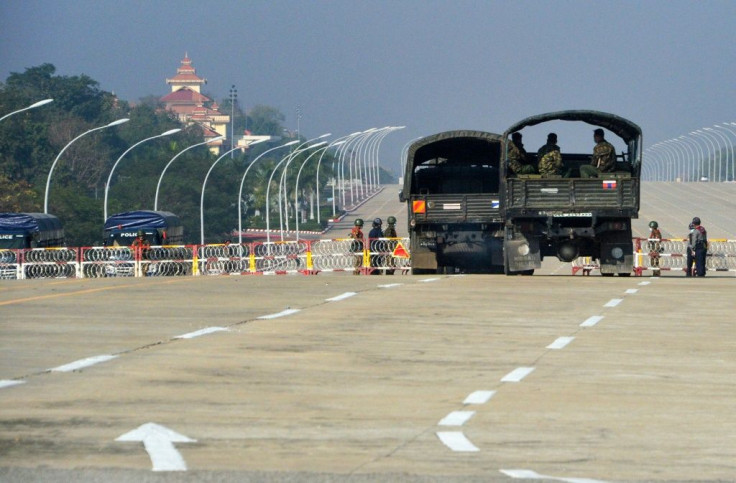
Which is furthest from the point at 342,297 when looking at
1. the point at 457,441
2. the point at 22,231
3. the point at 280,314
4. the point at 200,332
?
the point at 22,231

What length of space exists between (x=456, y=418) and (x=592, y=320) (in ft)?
29.4

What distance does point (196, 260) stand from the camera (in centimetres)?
4228

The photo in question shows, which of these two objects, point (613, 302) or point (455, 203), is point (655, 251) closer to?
point (455, 203)

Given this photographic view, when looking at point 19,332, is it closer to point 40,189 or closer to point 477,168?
point 477,168

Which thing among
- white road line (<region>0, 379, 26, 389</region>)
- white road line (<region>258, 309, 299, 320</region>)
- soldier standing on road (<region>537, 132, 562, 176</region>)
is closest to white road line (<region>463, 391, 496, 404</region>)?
white road line (<region>0, 379, 26, 389</region>)

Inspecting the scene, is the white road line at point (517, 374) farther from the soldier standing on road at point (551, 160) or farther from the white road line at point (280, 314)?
the soldier standing on road at point (551, 160)

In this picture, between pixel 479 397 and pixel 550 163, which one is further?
pixel 550 163

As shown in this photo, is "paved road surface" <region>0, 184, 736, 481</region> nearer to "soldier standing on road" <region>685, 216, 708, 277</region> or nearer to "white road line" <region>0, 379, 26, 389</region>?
"white road line" <region>0, 379, 26, 389</region>

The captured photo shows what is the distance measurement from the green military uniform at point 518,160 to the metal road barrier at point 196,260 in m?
4.92

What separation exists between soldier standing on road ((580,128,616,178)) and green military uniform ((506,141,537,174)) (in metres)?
1.19

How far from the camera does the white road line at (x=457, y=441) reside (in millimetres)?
9195

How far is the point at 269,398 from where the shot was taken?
1152 cm

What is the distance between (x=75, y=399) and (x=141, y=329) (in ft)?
19.9

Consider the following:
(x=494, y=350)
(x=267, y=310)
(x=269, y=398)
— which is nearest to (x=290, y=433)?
(x=269, y=398)
